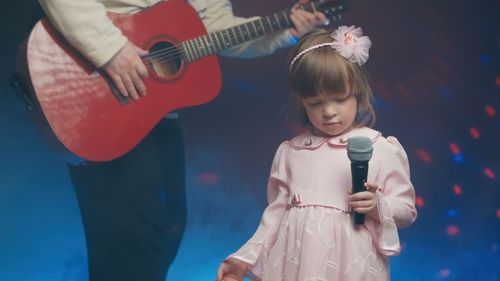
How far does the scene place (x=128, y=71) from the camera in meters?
2.14

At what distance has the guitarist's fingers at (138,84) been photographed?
2.14 meters

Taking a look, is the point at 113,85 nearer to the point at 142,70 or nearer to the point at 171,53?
the point at 142,70

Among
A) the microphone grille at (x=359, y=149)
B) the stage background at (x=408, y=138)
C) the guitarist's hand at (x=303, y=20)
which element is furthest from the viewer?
the stage background at (x=408, y=138)

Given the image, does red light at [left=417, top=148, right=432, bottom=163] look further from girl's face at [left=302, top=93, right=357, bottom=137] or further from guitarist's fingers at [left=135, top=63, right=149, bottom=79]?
guitarist's fingers at [left=135, top=63, right=149, bottom=79]

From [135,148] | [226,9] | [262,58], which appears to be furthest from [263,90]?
[135,148]

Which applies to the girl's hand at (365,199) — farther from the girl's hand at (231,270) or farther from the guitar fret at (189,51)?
the guitar fret at (189,51)

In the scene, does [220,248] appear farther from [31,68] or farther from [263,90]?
[31,68]

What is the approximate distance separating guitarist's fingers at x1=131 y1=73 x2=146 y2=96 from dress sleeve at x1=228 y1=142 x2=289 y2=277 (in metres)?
0.62

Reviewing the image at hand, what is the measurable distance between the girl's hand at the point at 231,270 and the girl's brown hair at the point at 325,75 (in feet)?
1.55

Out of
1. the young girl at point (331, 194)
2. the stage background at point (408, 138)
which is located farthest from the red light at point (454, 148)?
the young girl at point (331, 194)

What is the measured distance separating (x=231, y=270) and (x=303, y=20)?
3.29 ft

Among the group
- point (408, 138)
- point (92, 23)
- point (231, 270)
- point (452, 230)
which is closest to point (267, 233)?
point (231, 270)

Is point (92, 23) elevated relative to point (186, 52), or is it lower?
elevated

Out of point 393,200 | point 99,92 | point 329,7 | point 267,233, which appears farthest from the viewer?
point 329,7
